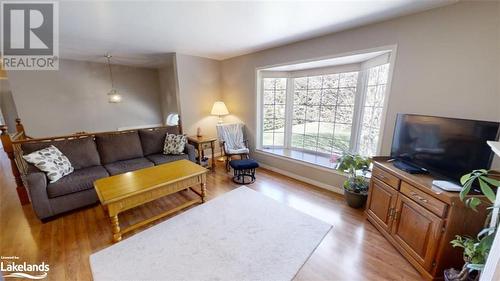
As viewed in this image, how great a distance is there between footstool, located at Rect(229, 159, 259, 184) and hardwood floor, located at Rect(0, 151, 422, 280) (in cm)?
45

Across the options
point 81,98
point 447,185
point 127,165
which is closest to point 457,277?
point 447,185

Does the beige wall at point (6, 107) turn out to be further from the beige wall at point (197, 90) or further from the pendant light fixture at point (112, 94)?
the beige wall at point (197, 90)

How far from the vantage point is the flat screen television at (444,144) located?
1476 millimetres

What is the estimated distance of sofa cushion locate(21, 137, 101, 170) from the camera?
2.64 meters

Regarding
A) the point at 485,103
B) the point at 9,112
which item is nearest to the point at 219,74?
the point at 485,103

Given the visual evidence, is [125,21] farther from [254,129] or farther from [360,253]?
[360,253]

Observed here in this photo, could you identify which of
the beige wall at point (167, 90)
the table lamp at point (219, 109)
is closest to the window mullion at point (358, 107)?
the table lamp at point (219, 109)

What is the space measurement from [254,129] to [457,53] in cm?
308

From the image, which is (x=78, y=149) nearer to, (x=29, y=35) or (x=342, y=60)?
(x=29, y=35)

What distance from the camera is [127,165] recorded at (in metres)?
2.96

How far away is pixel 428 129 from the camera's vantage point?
182cm

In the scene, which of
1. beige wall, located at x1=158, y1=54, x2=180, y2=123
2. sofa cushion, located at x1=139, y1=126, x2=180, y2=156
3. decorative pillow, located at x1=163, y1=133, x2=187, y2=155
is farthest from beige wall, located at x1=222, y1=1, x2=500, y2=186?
beige wall, located at x1=158, y1=54, x2=180, y2=123

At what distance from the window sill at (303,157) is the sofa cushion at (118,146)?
2.38 meters

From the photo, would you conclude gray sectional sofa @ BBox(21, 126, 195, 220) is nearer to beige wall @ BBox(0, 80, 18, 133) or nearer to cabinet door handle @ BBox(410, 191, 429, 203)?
cabinet door handle @ BBox(410, 191, 429, 203)
